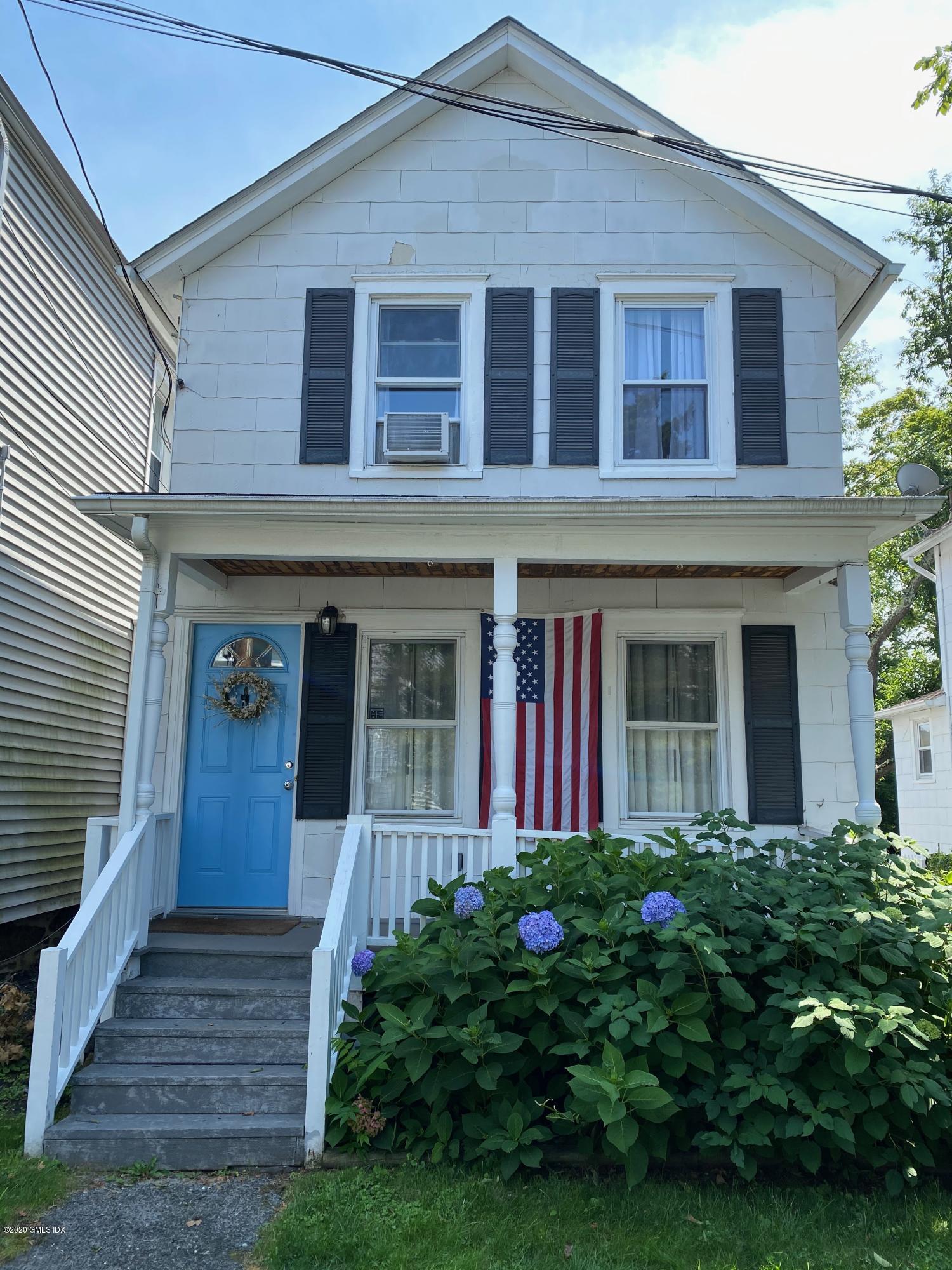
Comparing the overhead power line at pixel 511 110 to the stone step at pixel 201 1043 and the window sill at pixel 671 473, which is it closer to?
the window sill at pixel 671 473

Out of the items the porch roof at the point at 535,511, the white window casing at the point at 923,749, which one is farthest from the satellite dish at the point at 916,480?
the white window casing at the point at 923,749

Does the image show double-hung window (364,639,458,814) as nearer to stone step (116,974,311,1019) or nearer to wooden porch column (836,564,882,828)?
stone step (116,974,311,1019)

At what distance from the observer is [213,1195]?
411 centimetres

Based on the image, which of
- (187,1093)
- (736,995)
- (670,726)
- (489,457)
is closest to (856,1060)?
(736,995)

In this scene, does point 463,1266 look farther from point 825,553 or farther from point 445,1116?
point 825,553

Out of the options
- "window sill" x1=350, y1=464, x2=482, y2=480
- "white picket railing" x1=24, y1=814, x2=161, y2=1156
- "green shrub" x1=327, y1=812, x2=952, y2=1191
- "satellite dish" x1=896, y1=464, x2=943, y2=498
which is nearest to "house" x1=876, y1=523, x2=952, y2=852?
"satellite dish" x1=896, y1=464, x2=943, y2=498

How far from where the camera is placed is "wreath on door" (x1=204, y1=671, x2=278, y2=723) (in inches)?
270

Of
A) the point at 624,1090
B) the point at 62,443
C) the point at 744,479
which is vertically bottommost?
the point at 624,1090

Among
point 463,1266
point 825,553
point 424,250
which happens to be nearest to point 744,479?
point 825,553

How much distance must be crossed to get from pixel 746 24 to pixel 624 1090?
22.9 feet

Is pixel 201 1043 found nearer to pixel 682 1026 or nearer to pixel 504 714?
pixel 504 714

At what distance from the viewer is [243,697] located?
22.6ft

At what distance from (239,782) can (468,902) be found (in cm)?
266

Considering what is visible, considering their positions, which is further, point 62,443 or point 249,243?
point 62,443
